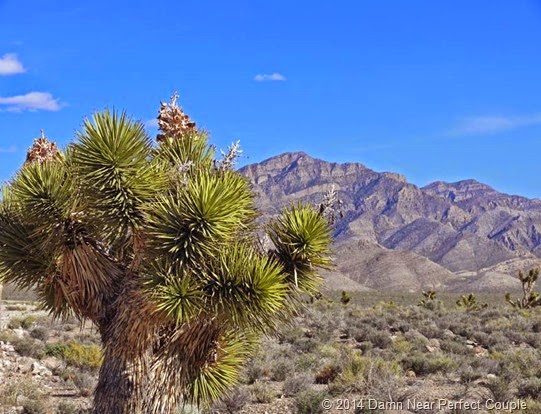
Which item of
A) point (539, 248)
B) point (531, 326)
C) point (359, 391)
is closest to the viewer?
point (359, 391)

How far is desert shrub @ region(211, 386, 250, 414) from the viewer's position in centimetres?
1078

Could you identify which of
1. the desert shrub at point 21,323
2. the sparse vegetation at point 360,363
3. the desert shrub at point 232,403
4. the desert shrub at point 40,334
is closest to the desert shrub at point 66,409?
the sparse vegetation at point 360,363

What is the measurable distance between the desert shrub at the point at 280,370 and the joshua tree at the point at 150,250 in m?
5.94

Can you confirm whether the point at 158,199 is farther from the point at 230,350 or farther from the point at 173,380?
the point at 230,350


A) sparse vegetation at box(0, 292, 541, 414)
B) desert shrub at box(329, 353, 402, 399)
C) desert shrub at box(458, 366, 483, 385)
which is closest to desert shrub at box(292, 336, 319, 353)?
sparse vegetation at box(0, 292, 541, 414)

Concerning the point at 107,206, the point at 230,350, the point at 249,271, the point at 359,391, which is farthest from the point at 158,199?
the point at 359,391

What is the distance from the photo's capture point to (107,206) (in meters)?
6.44

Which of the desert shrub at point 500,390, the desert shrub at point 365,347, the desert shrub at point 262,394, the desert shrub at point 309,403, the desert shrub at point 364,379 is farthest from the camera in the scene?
the desert shrub at point 365,347

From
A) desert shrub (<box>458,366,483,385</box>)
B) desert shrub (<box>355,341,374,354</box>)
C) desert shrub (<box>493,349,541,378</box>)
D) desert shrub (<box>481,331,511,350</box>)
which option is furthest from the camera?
desert shrub (<box>481,331,511,350</box>)

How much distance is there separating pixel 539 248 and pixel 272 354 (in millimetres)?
190345

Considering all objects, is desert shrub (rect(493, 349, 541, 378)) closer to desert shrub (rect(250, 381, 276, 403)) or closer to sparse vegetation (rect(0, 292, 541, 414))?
sparse vegetation (rect(0, 292, 541, 414))

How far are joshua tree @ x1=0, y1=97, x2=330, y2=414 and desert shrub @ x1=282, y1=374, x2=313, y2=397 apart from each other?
182 inches

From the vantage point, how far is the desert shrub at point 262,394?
37.8ft

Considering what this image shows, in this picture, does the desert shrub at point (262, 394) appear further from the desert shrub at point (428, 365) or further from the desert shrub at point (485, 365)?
the desert shrub at point (485, 365)
